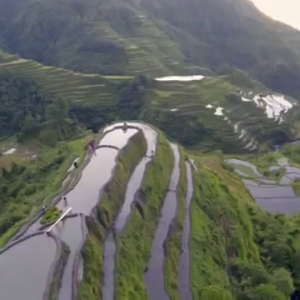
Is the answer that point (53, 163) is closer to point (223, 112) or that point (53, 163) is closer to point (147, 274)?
point (147, 274)

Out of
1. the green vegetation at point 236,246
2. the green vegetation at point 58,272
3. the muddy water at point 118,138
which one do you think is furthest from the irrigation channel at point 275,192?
the green vegetation at point 58,272

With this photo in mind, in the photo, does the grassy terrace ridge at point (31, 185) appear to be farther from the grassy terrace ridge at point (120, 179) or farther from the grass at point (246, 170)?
the grass at point (246, 170)

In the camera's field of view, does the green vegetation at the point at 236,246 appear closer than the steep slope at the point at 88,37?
Yes

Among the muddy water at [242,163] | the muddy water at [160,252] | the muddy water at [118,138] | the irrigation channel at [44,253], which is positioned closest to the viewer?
the irrigation channel at [44,253]

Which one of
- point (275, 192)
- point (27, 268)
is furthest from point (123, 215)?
point (275, 192)

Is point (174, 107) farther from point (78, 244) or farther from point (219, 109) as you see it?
point (78, 244)

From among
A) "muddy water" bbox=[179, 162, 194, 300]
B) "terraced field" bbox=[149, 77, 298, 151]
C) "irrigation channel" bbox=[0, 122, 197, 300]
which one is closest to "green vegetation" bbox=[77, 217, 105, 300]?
"irrigation channel" bbox=[0, 122, 197, 300]
